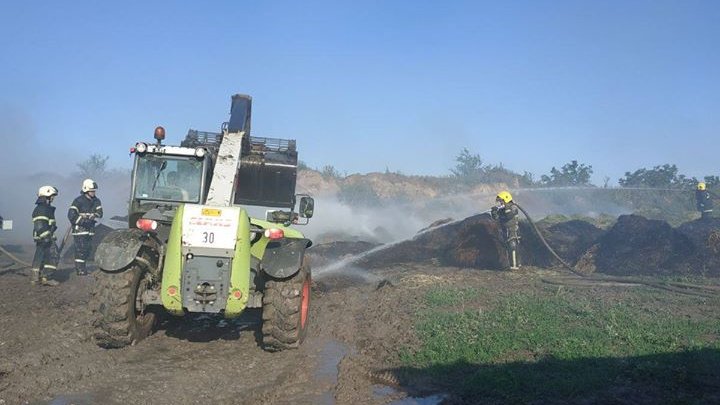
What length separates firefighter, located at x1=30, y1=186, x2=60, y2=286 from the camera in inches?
468

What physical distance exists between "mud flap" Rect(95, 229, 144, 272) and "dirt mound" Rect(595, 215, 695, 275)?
41.5 feet

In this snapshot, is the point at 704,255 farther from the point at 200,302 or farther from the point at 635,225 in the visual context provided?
the point at 200,302

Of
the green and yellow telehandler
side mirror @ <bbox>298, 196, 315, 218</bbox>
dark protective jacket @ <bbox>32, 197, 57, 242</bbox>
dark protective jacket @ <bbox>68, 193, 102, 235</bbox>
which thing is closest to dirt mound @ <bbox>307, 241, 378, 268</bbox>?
dark protective jacket @ <bbox>68, 193, 102, 235</bbox>

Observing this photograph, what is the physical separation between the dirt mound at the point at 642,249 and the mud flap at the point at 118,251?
12.6m

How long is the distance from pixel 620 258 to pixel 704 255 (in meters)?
2.03

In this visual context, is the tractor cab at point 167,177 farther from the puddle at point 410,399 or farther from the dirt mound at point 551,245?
the dirt mound at point 551,245

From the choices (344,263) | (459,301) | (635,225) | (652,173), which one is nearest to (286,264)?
(459,301)

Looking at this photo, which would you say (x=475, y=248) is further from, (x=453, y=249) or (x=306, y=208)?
(x=306, y=208)

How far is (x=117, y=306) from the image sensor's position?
21.5ft

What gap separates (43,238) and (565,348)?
10.9 m

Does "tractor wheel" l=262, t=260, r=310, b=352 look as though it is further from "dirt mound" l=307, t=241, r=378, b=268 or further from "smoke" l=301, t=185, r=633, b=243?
"smoke" l=301, t=185, r=633, b=243

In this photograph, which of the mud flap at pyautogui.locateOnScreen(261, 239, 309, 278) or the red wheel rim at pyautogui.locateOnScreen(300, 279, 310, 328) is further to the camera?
the red wheel rim at pyautogui.locateOnScreen(300, 279, 310, 328)

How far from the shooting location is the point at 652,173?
42469 mm

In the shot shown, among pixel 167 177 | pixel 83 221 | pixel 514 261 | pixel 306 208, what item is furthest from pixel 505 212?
pixel 83 221
